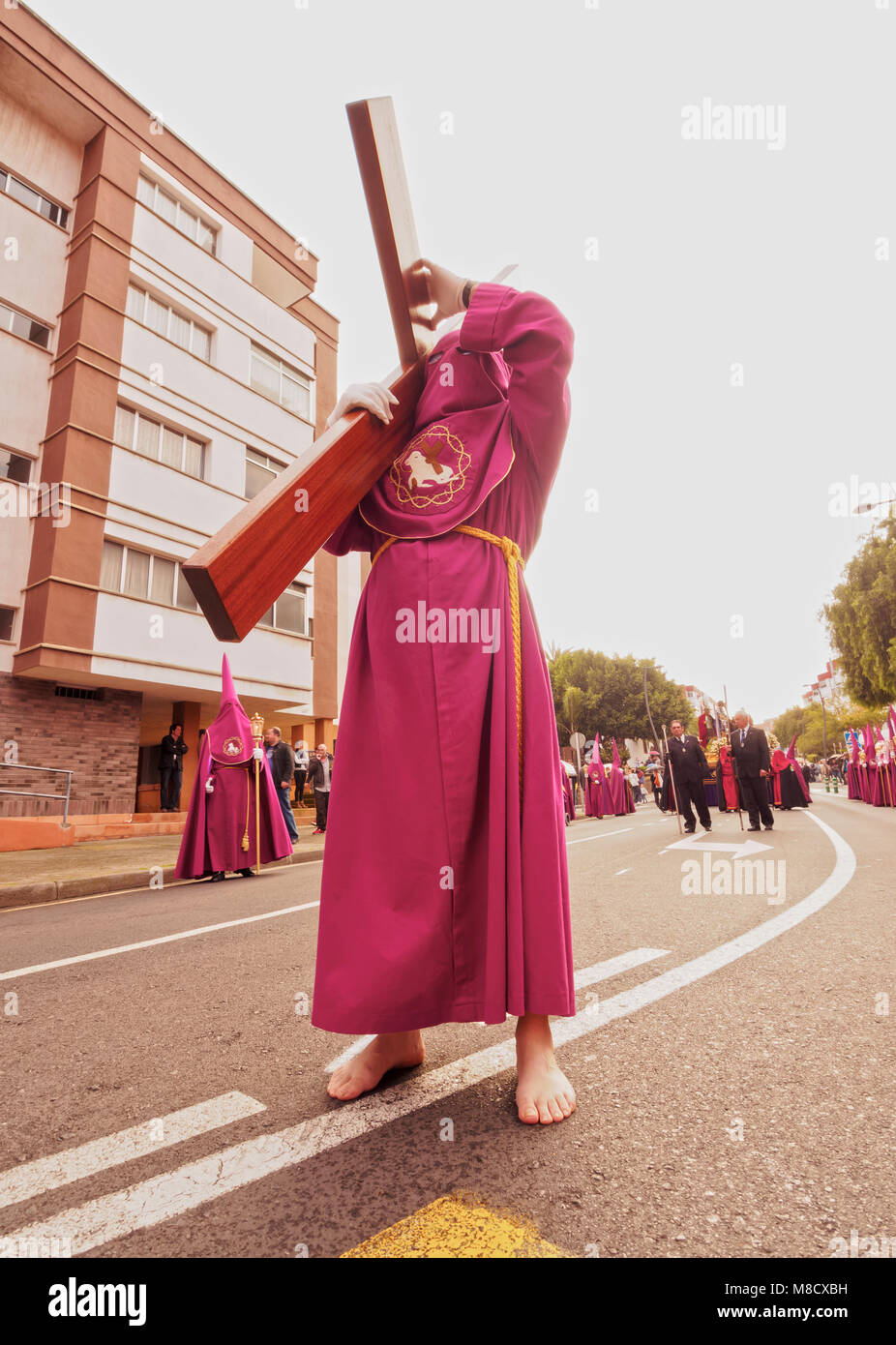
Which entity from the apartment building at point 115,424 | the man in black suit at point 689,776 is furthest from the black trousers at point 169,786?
the man in black suit at point 689,776

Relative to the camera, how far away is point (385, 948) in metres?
1.71

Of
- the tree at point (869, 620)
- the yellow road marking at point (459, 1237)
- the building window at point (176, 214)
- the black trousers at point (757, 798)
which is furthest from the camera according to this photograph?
the tree at point (869, 620)

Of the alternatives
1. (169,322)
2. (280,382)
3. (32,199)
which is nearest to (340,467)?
(169,322)

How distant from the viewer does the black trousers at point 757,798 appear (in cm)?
1093

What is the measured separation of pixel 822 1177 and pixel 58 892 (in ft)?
21.8

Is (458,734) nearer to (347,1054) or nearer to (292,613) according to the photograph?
(347,1054)

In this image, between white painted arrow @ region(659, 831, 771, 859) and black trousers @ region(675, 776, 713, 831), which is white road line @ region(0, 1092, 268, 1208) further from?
black trousers @ region(675, 776, 713, 831)

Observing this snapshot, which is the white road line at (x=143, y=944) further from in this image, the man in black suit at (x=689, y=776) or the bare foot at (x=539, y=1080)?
the man in black suit at (x=689, y=776)

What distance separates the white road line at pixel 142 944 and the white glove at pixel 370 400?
2.89m

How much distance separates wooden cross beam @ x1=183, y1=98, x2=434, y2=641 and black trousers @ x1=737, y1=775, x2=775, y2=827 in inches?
414

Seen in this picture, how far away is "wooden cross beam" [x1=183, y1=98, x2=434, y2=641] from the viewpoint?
1502 mm

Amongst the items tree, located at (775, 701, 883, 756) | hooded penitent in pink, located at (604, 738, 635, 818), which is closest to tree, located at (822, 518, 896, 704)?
hooded penitent in pink, located at (604, 738, 635, 818)
